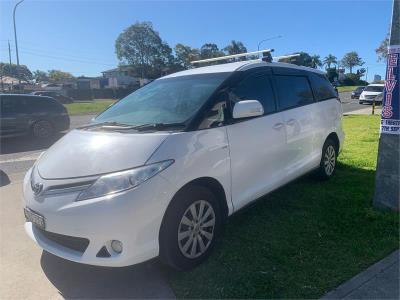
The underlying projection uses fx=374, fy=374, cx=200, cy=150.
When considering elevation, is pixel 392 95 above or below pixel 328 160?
above

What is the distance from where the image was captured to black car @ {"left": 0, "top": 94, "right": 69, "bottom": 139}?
11.0 metres

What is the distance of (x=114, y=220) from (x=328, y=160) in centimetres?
392

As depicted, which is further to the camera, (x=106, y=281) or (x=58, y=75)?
(x=58, y=75)

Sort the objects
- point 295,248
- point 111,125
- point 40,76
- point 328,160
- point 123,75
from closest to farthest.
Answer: point 295,248, point 111,125, point 328,160, point 123,75, point 40,76

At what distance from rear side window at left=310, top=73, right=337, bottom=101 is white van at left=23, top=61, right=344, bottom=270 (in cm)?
96

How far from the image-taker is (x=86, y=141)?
11.5 feet

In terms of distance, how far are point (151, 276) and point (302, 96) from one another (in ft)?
10.5

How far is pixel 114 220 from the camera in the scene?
2773 mm

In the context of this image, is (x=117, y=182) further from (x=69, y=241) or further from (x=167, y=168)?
(x=69, y=241)

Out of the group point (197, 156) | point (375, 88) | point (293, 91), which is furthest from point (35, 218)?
point (375, 88)

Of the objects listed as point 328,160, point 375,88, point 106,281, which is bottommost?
point 106,281

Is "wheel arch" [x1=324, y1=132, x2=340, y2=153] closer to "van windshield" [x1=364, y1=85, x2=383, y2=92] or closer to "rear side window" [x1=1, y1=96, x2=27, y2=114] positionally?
"rear side window" [x1=1, y1=96, x2=27, y2=114]

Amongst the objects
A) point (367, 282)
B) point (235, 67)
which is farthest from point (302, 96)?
point (367, 282)

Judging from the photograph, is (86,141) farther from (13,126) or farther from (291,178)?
(13,126)
